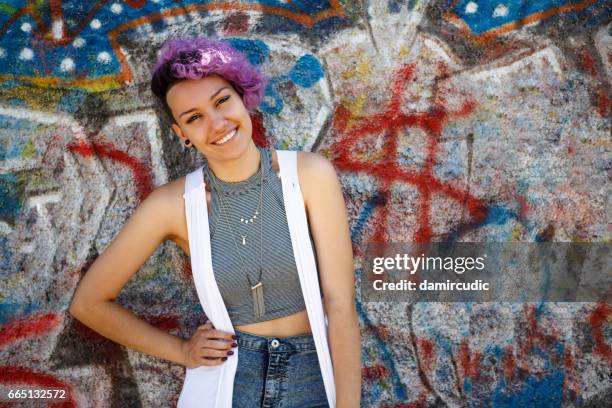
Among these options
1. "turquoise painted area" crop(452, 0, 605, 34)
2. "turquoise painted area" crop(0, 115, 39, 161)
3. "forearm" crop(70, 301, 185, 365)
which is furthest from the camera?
"turquoise painted area" crop(0, 115, 39, 161)

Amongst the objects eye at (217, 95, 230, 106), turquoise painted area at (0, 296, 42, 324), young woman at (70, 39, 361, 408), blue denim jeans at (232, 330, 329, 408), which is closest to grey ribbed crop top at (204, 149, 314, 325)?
young woman at (70, 39, 361, 408)

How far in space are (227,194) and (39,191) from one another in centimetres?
124

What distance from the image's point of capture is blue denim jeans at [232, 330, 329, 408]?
2305mm

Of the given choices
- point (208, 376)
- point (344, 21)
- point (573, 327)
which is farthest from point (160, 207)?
point (573, 327)

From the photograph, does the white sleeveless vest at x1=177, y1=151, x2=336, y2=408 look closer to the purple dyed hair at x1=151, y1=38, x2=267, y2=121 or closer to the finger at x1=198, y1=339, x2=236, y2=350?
the finger at x1=198, y1=339, x2=236, y2=350

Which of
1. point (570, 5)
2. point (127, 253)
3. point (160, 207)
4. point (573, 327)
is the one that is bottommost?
point (573, 327)

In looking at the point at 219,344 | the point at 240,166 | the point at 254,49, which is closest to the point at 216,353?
the point at 219,344

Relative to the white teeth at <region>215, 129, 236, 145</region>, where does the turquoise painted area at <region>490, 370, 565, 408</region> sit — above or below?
below

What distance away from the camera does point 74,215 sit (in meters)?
3.23

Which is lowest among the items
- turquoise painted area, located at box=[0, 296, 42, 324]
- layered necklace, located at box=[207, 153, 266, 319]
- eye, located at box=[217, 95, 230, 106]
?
turquoise painted area, located at box=[0, 296, 42, 324]

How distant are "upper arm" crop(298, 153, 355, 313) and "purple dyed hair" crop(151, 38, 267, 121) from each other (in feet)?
1.35

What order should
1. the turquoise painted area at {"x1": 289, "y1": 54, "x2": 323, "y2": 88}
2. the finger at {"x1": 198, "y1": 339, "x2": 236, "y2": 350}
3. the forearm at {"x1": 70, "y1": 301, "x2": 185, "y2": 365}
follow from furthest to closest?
1. the turquoise painted area at {"x1": 289, "y1": 54, "x2": 323, "y2": 88}
2. the forearm at {"x1": 70, "y1": 301, "x2": 185, "y2": 365}
3. the finger at {"x1": 198, "y1": 339, "x2": 236, "y2": 350}

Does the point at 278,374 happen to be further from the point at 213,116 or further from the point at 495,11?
the point at 495,11

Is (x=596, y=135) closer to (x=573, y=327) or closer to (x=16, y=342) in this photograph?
(x=573, y=327)
